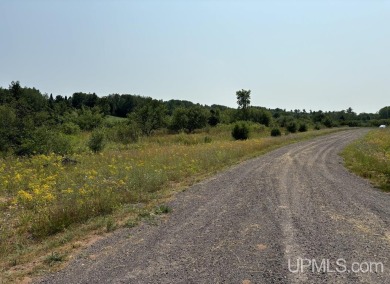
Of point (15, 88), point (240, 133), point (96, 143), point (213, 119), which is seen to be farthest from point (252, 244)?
point (15, 88)

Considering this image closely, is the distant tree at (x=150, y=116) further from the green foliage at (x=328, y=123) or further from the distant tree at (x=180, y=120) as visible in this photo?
the green foliage at (x=328, y=123)

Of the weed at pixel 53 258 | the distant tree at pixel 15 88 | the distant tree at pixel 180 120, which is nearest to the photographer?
the weed at pixel 53 258

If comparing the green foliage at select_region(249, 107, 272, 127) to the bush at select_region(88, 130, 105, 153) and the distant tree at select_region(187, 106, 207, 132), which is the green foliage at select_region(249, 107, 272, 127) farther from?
the bush at select_region(88, 130, 105, 153)

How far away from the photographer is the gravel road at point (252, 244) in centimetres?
424

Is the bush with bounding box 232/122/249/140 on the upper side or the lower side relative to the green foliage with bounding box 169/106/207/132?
lower

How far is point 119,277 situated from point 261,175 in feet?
31.9

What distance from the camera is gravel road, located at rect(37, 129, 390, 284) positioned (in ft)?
13.9

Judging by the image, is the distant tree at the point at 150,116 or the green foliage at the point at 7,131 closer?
the green foliage at the point at 7,131

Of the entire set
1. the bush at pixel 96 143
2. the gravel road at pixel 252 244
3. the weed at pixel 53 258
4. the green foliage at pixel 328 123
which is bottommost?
the weed at pixel 53 258

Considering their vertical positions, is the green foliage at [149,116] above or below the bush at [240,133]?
above

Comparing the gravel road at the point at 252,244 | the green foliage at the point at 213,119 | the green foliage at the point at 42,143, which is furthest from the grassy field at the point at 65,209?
the green foliage at the point at 213,119

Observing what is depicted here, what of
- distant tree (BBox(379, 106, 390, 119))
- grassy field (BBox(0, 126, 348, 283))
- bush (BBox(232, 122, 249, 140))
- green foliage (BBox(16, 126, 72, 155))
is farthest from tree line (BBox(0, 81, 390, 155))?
distant tree (BBox(379, 106, 390, 119))

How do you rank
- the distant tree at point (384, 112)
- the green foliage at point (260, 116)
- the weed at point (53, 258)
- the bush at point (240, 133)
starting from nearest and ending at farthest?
the weed at point (53, 258) → the bush at point (240, 133) → the green foliage at point (260, 116) → the distant tree at point (384, 112)

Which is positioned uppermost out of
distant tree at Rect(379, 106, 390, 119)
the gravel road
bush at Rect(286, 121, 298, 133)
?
distant tree at Rect(379, 106, 390, 119)
